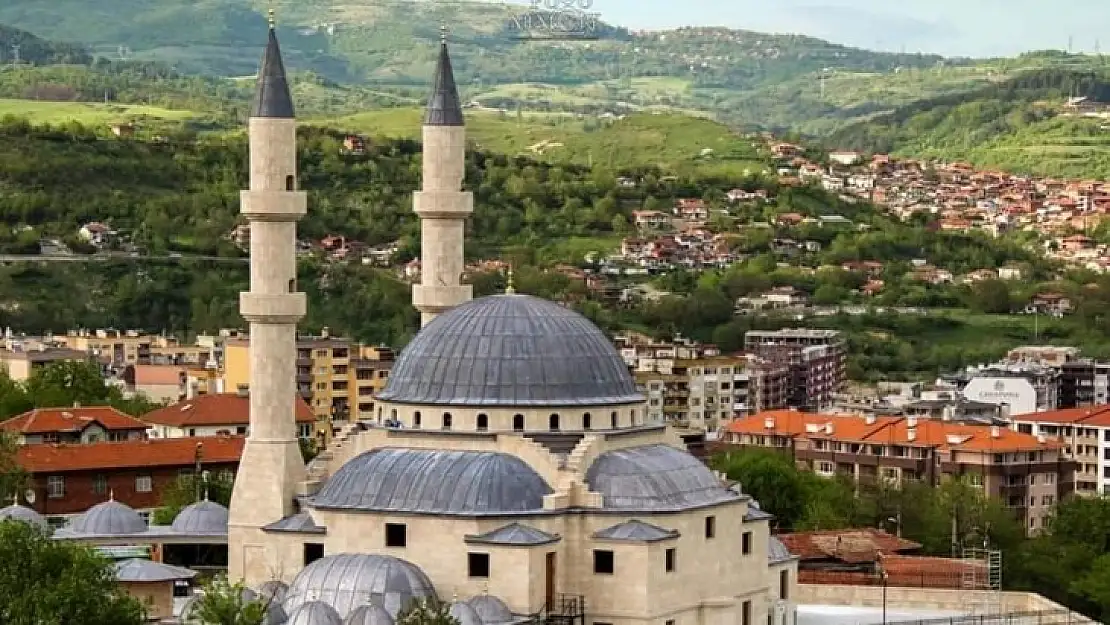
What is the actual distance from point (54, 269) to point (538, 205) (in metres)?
38.5

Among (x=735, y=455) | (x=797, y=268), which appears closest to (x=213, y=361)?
(x=735, y=455)

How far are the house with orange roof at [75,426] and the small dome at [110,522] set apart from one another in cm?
2193

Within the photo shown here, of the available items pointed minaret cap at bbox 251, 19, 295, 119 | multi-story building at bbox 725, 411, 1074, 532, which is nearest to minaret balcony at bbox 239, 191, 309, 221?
pointed minaret cap at bbox 251, 19, 295, 119

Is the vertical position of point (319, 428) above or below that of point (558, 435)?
below

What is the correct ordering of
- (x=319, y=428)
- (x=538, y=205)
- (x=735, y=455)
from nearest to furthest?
(x=735, y=455), (x=319, y=428), (x=538, y=205)

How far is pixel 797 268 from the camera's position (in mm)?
156250

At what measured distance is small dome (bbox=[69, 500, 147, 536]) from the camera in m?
49.9

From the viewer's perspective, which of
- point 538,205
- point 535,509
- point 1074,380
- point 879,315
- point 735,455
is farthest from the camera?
point 538,205

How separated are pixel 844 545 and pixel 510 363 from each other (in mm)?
16292

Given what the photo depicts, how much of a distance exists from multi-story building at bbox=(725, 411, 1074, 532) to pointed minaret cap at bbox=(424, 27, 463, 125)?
117 feet

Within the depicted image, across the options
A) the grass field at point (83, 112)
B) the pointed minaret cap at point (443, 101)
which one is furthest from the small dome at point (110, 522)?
the grass field at point (83, 112)

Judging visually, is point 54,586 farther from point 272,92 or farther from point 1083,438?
point 1083,438

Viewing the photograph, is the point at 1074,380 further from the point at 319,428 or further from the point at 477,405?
the point at 477,405

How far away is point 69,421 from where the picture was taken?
75188 millimetres
